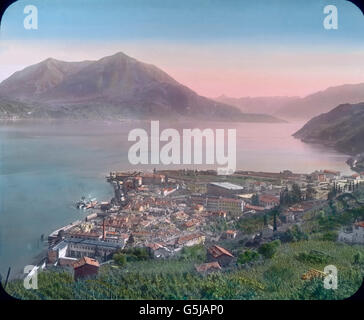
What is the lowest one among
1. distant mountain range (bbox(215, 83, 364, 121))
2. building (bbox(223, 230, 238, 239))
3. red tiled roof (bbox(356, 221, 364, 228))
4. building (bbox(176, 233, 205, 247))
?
building (bbox(176, 233, 205, 247))

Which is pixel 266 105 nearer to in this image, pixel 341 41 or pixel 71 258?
pixel 341 41

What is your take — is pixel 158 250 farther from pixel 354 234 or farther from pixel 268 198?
pixel 354 234

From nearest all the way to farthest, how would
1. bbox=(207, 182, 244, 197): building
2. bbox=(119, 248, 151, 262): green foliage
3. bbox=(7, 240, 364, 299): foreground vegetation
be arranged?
1. bbox=(7, 240, 364, 299): foreground vegetation
2. bbox=(119, 248, 151, 262): green foliage
3. bbox=(207, 182, 244, 197): building

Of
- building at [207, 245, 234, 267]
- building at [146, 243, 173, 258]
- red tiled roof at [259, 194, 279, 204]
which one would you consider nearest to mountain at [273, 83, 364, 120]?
red tiled roof at [259, 194, 279, 204]

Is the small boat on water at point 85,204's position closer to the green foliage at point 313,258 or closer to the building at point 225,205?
the building at point 225,205

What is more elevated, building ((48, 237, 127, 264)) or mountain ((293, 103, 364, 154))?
mountain ((293, 103, 364, 154))

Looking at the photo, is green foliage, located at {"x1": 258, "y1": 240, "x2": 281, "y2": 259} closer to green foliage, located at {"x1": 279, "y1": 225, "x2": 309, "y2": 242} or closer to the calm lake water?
green foliage, located at {"x1": 279, "y1": 225, "x2": 309, "y2": 242}

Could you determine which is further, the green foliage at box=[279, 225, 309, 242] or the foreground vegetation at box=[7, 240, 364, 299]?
the green foliage at box=[279, 225, 309, 242]

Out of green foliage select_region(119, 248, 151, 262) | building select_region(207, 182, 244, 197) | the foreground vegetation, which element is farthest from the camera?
building select_region(207, 182, 244, 197)
